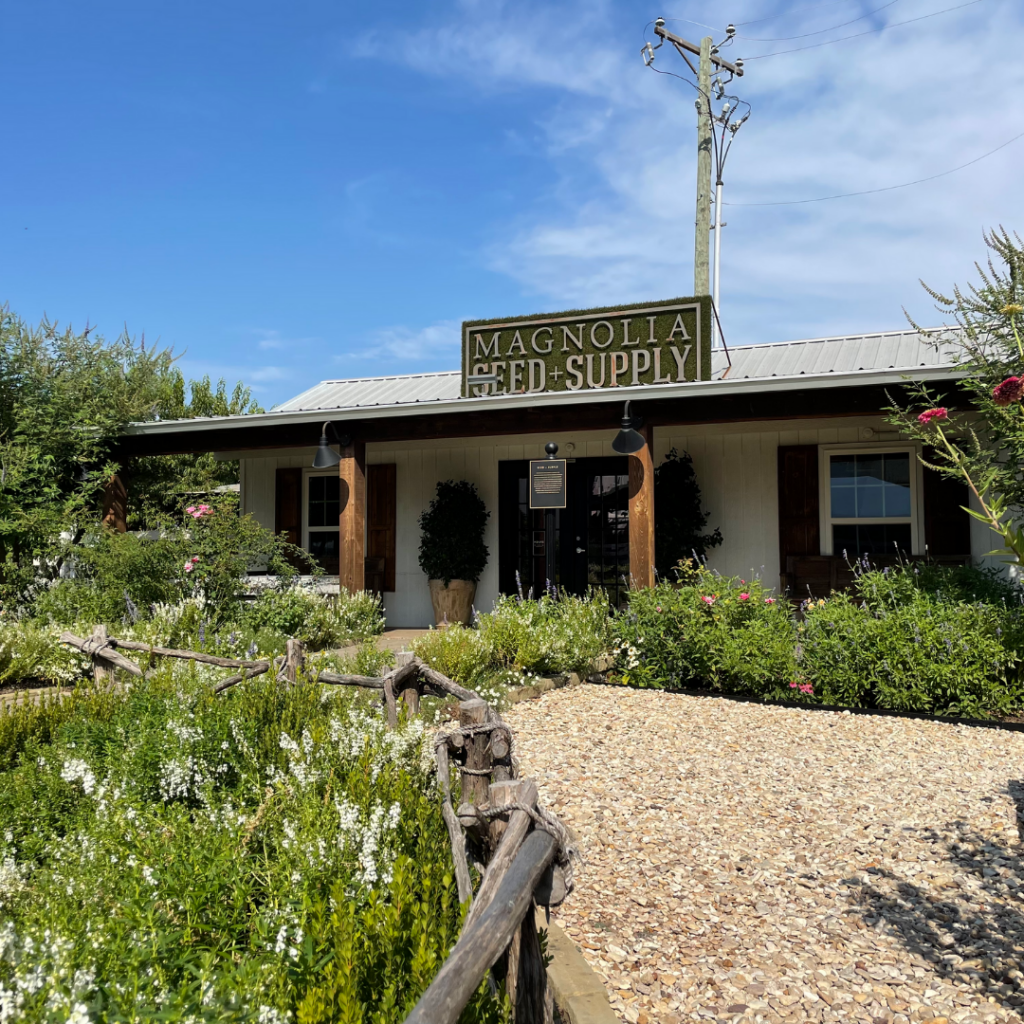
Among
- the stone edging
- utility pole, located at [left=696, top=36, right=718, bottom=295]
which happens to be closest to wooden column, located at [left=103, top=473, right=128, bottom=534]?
utility pole, located at [left=696, top=36, right=718, bottom=295]

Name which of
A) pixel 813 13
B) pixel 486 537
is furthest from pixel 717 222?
pixel 486 537

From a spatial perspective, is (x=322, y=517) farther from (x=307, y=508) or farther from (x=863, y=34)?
(x=863, y=34)

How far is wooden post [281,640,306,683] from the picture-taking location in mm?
Result: 4293

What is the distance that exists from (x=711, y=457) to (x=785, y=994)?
7.89 metres

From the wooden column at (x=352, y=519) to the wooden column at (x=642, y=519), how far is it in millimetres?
3119

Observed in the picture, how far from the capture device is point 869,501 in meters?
9.10

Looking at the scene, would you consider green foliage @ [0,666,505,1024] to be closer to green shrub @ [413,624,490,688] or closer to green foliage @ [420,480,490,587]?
green shrub @ [413,624,490,688]

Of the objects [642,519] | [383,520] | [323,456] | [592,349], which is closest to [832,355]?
[592,349]

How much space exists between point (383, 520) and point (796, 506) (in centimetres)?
536

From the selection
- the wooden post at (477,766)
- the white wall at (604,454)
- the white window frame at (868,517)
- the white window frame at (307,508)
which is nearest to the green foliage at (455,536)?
the white wall at (604,454)

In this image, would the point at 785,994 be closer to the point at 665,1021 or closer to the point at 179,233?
the point at 665,1021

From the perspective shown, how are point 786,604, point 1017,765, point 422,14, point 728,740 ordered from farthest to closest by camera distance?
point 422,14
point 786,604
point 728,740
point 1017,765

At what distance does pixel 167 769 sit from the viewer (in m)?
2.81

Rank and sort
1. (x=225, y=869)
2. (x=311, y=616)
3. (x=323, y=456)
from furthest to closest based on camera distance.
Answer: (x=323, y=456) < (x=311, y=616) < (x=225, y=869)
